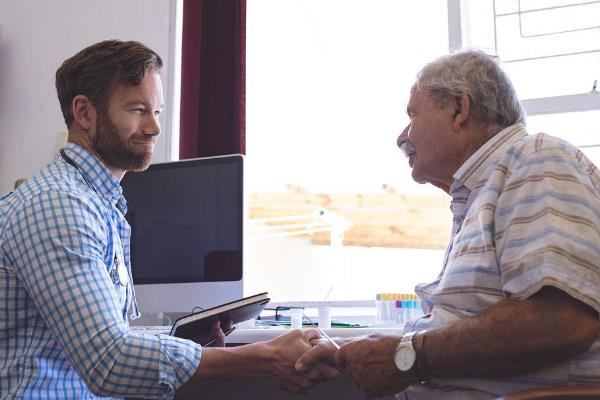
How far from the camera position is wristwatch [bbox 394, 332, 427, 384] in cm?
131

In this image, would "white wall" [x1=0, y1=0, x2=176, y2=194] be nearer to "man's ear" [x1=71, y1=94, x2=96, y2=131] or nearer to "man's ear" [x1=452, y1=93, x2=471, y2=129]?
"man's ear" [x1=71, y1=94, x2=96, y2=131]

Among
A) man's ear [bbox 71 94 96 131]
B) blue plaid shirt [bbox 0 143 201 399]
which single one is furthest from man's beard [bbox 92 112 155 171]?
blue plaid shirt [bbox 0 143 201 399]

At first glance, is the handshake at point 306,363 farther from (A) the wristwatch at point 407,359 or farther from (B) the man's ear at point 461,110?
(B) the man's ear at point 461,110

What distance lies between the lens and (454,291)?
134 cm

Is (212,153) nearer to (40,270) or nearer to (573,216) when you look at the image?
(40,270)

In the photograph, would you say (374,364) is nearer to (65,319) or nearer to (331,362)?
(331,362)

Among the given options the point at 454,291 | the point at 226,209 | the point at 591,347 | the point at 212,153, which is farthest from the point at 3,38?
the point at 591,347

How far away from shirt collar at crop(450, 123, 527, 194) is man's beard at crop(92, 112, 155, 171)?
2.65 feet

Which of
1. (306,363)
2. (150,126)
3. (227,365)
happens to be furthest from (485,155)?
(150,126)

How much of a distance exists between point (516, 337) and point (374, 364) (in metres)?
0.32

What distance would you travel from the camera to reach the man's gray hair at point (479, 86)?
1.57m

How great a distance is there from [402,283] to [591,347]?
1923 millimetres

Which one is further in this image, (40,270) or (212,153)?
(212,153)

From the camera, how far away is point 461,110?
5.25 ft
